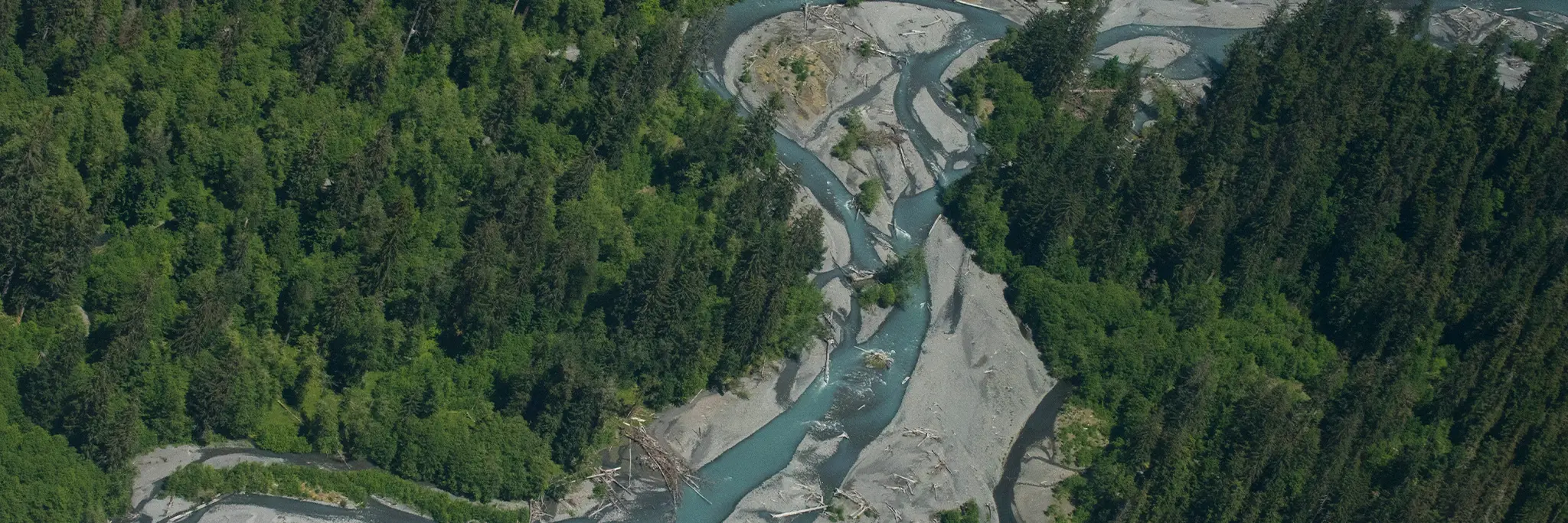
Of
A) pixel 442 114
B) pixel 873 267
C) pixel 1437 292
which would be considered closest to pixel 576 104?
pixel 442 114

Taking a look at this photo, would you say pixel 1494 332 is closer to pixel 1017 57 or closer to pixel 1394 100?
pixel 1394 100

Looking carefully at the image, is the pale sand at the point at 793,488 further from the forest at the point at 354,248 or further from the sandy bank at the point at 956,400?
the forest at the point at 354,248

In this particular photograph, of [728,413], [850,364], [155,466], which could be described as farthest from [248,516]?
[850,364]

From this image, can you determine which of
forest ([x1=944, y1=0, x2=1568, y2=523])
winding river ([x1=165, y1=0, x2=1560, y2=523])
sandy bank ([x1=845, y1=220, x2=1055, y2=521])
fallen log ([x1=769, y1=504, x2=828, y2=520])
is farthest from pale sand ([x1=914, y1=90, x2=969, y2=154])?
fallen log ([x1=769, y1=504, x2=828, y2=520])

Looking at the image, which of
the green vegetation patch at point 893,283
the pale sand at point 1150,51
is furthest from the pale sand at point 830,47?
the green vegetation patch at point 893,283

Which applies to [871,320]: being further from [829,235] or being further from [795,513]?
[795,513]

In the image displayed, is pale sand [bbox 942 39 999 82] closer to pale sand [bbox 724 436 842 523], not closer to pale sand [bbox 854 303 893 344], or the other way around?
pale sand [bbox 854 303 893 344]

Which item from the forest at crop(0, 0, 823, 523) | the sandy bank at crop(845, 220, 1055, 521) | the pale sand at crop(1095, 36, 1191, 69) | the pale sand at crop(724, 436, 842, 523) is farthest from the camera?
the pale sand at crop(1095, 36, 1191, 69)
